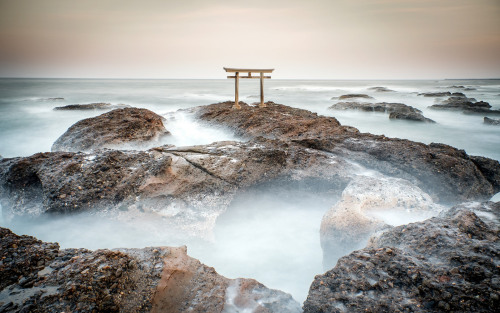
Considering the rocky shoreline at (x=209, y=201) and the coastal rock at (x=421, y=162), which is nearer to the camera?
the rocky shoreline at (x=209, y=201)

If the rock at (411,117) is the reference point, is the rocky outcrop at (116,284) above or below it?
below

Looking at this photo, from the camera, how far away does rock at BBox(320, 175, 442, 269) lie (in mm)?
3312

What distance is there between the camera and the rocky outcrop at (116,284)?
6.04 ft

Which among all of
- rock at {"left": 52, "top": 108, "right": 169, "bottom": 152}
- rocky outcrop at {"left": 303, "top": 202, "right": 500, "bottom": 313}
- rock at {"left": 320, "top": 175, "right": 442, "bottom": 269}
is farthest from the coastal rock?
rock at {"left": 52, "top": 108, "right": 169, "bottom": 152}

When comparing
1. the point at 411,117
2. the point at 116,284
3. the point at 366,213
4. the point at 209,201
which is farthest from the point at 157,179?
the point at 411,117

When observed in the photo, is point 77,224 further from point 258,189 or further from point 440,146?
point 440,146

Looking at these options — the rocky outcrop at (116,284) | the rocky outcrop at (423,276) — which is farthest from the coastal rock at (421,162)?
the rocky outcrop at (116,284)

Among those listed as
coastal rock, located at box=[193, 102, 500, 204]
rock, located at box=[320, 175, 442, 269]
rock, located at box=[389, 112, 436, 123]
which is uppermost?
rock, located at box=[389, 112, 436, 123]

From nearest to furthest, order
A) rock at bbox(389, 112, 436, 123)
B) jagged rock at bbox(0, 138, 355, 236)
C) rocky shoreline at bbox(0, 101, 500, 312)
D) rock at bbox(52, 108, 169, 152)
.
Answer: rocky shoreline at bbox(0, 101, 500, 312)
jagged rock at bbox(0, 138, 355, 236)
rock at bbox(52, 108, 169, 152)
rock at bbox(389, 112, 436, 123)

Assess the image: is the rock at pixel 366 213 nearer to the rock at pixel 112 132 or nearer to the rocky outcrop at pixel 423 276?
the rocky outcrop at pixel 423 276

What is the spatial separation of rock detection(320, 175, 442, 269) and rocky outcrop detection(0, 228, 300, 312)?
1372 mm

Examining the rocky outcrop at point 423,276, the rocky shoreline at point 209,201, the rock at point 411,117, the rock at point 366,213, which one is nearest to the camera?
the rocky outcrop at point 423,276

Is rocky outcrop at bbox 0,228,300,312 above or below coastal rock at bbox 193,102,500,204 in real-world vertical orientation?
below

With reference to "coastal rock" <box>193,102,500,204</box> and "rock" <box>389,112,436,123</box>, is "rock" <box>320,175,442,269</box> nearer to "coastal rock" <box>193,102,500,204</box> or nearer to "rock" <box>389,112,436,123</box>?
"coastal rock" <box>193,102,500,204</box>
